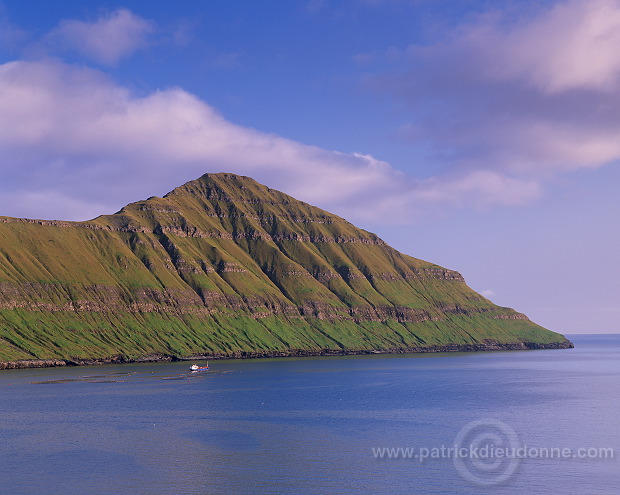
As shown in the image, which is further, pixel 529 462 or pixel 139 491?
pixel 529 462

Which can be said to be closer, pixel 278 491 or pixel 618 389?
pixel 278 491

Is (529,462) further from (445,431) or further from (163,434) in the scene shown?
(163,434)

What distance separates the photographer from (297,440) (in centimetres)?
10750

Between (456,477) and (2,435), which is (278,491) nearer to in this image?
(456,477)

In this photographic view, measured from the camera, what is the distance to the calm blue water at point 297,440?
8125 centimetres

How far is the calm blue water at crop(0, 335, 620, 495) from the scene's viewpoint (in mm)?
81250

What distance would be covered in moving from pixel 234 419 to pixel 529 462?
60.1m

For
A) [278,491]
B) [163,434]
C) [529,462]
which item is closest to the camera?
[278,491]

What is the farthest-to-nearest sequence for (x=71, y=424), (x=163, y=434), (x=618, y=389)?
(x=618, y=389) < (x=71, y=424) < (x=163, y=434)

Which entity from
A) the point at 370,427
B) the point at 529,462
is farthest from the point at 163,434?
the point at 529,462

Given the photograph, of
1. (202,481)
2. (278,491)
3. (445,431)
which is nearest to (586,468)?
(445,431)

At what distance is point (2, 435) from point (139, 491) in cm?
4763

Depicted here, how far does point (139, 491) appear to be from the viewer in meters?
78.2

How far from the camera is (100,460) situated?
310ft
